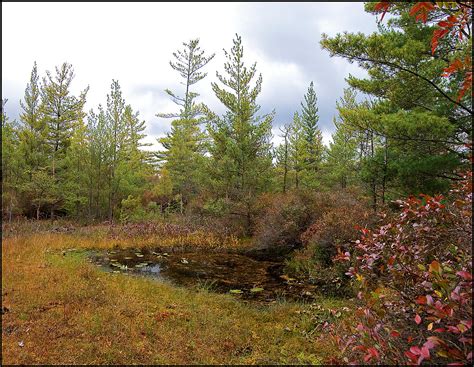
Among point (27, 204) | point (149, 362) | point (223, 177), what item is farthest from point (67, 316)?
point (27, 204)

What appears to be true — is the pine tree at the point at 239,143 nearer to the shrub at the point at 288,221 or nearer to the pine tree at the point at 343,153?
the shrub at the point at 288,221

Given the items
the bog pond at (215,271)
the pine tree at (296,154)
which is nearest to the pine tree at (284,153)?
the pine tree at (296,154)

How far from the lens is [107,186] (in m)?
21.0

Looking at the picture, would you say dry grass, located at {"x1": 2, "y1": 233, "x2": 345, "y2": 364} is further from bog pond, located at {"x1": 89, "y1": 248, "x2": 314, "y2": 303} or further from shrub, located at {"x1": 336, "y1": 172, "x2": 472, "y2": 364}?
shrub, located at {"x1": 336, "y1": 172, "x2": 472, "y2": 364}

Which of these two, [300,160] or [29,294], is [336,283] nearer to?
[29,294]

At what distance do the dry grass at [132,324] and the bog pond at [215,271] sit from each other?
0.87 metres

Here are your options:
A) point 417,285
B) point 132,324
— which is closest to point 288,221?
point 132,324

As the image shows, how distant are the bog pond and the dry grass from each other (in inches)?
34.1

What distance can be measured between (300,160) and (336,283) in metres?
15.2

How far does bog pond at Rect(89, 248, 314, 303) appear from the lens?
26.0 ft

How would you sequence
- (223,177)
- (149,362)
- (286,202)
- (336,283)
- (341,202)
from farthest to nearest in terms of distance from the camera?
(223,177) < (286,202) < (341,202) < (336,283) < (149,362)

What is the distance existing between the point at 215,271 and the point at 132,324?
5.05 m

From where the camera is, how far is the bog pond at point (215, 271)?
7.94 metres

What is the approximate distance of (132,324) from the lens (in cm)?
516
